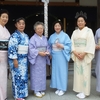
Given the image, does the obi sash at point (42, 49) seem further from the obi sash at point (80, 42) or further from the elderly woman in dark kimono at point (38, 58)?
the obi sash at point (80, 42)

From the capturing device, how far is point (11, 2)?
24.7ft

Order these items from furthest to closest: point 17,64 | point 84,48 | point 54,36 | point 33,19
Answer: point 33,19 < point 54,36 < point 84,48 < point 17,64

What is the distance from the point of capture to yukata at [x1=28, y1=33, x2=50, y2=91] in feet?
11.9

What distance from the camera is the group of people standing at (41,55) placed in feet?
11.2

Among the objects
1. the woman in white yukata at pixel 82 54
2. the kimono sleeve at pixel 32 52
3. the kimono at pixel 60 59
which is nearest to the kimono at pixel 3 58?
the kimono sleeve at pixel 32 52

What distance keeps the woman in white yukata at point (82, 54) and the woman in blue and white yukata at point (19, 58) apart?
0.96m

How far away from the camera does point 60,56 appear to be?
3.82 meters

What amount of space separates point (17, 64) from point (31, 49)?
1.26 feet

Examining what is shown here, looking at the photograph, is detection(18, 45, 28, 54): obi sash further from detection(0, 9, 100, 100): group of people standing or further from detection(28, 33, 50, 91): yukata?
detection(28, 33, 50, 91): yukata

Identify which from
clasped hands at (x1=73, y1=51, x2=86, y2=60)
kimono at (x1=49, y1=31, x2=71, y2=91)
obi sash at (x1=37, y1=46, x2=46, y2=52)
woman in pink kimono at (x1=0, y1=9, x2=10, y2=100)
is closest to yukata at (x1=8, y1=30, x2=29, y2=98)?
woman in pink kimono at (x1=0, y1=9, x2=10, y2=100)

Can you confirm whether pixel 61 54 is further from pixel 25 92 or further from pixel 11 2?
pixel 11 2

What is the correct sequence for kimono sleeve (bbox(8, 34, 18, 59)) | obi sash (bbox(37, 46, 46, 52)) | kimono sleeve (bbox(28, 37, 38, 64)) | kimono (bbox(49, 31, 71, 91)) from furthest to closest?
1. kimono (bbox(49, 31, 71, 91))
2. obi sash (bbox(37, 46, 46, 52))
3. kimono sleeve (bbox(28, 37, 38, 64))
4. kimono sleeve (bbox(8, 34, 18, 59))

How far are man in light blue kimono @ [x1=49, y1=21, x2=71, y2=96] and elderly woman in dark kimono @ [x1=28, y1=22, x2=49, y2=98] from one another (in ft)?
0.60

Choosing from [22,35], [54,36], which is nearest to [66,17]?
[54,36]
